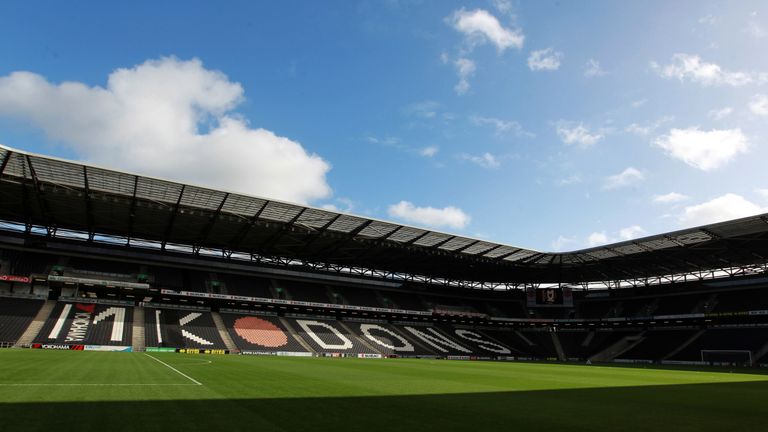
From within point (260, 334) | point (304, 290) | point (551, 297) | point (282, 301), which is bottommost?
point (260, 334)

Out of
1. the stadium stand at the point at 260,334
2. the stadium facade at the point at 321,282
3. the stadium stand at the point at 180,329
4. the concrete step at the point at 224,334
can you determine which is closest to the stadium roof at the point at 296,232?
the stadium facade at the point at 321,282

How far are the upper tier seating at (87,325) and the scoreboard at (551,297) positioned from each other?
53.2 metres

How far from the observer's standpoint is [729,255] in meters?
56.9

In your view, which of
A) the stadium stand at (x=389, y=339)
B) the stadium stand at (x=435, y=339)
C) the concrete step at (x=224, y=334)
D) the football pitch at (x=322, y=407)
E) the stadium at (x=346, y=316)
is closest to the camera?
the football pitch at (x=322, y=407)

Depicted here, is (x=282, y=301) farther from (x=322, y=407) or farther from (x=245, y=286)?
(x=322, y=407)

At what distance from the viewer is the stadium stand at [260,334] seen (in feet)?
174

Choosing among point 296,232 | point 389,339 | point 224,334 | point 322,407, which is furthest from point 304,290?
point 322,407

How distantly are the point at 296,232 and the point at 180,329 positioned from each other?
1681 cm

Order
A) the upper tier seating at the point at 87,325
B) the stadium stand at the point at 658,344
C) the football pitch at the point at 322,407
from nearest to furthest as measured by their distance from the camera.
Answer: the football pitch at the point at 322,407 → the upper tier seating at the point at 87,325 → the stadium stand at the point at 658,344

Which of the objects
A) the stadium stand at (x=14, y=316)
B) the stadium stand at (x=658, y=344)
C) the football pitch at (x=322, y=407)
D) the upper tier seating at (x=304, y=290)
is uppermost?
the upper tier seating at (x=304, y=290)

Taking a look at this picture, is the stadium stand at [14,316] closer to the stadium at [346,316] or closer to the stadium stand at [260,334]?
the stadium at [346,316]

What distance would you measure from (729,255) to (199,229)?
6302cm

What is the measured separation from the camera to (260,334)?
55906 millimetres

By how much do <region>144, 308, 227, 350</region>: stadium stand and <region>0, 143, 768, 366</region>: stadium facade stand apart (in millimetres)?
241
